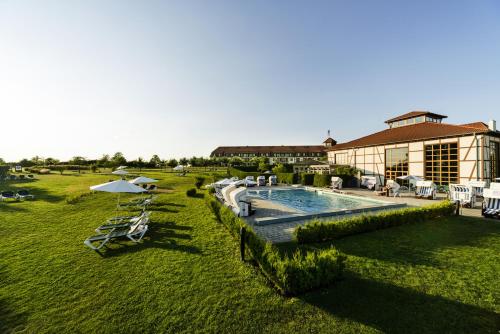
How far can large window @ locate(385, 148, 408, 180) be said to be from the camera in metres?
20.9

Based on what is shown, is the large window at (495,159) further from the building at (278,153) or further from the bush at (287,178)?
the building at (278,153)

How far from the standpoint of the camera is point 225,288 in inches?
187

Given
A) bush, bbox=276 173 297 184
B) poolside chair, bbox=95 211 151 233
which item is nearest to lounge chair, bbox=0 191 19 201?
poolside chair, bbox=95 211 151 233

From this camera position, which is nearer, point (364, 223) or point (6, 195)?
point (364, 223)

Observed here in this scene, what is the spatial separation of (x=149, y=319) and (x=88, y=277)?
2.61m

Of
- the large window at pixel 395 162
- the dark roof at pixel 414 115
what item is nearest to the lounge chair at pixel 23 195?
the large window at pixel 395 162

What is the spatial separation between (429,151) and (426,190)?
5490 millimetres

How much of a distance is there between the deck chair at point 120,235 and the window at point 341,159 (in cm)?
2597

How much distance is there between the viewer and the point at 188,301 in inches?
170

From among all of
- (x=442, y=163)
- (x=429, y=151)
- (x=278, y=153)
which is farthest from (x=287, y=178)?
(x=278, y=153)

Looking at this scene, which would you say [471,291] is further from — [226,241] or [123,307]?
[123,307]

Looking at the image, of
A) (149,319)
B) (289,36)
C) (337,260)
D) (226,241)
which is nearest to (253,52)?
(289,36)

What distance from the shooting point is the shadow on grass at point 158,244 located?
6727mm

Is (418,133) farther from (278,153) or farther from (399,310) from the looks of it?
(278,153)
